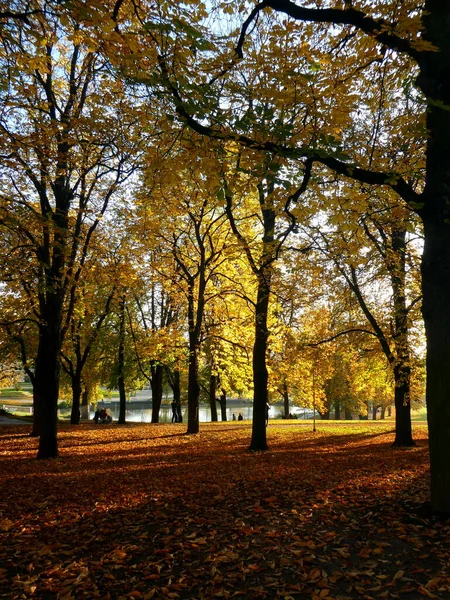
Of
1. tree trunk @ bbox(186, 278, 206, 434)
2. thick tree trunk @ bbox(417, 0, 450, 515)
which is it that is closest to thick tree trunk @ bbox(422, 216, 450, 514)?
thick tree trunk @ bbox(417, 0, 450, 515)

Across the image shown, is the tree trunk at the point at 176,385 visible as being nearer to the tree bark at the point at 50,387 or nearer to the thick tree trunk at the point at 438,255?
the tree bark at the point at 50,387

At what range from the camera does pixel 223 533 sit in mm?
5094

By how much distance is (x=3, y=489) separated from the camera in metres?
7.81

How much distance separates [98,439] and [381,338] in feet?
36.3

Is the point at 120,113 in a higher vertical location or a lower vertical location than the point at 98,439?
higher

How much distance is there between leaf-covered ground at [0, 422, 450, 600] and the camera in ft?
12.7

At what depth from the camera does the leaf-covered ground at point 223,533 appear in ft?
12.7

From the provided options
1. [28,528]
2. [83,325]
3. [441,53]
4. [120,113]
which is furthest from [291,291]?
[83,325]

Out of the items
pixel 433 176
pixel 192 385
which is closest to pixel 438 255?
pixel 433 176

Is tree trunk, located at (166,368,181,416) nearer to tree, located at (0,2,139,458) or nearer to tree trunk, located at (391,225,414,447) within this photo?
tree, located at (0,2,139,458)

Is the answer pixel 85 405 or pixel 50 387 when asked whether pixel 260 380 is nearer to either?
pixel 50 387

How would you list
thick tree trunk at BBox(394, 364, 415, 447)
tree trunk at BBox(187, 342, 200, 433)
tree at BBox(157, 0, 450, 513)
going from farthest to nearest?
tree trunk at BBox(187, 342, 200, 433), thick tree trunk at BBox(394, 364, 415, 447), tree at BBox(157, 0, 450, 513)

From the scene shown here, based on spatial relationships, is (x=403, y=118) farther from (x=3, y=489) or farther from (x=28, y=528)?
(x=3, y=489)

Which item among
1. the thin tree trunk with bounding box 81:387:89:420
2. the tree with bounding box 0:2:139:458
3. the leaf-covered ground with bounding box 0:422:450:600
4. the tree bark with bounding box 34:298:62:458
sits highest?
the tree with bounding box 0:2:139:458
